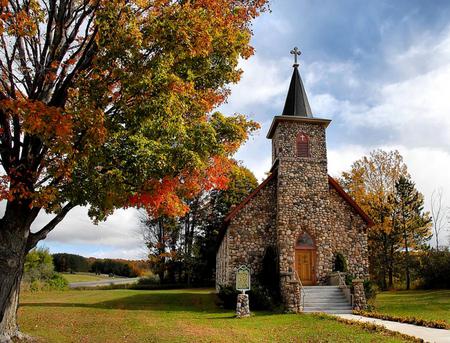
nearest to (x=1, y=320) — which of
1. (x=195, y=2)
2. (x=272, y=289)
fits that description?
(x=195, y=2)

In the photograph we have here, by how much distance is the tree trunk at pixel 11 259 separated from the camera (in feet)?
29.9

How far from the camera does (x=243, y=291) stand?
17.7 m

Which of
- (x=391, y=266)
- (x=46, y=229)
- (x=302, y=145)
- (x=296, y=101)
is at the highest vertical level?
(x=296, y=101)

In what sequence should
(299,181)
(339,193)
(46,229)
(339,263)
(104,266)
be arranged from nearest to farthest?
(46,229) → (339,263) → (299,181) → (339,193) → (104,266)

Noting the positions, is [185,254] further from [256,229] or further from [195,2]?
[195,2]

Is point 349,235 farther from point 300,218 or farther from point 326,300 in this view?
point 326,300

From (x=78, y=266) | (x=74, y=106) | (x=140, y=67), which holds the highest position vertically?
(x=140, y=67)

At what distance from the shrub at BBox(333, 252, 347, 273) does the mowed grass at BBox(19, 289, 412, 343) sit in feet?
18.8

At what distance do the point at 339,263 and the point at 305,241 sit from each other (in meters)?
2.13

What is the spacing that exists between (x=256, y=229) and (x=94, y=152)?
15.7 m

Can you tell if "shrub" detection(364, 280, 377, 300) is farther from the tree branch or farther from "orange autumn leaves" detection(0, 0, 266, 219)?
the tree branch

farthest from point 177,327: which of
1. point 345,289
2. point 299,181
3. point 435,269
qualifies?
point 435,269

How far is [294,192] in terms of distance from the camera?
892 inches

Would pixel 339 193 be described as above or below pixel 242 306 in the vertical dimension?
above
